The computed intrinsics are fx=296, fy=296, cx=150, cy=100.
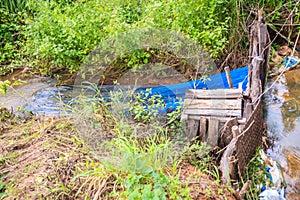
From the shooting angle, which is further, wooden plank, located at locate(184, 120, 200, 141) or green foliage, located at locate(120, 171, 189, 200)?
wooden plank, located at locate(184, 120, 200, 141)

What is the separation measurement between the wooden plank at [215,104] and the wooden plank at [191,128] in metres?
0.20

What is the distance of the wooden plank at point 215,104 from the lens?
2674 millimetres

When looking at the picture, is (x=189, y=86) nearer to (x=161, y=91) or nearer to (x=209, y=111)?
(x=161, y=91)

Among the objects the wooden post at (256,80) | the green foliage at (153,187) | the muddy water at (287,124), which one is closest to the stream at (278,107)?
the muddy water at (287,124)

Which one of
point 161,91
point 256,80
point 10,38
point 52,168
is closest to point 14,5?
point 10,38

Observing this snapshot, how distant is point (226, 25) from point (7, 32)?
3875mm

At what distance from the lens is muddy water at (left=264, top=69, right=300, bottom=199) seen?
9.15ft

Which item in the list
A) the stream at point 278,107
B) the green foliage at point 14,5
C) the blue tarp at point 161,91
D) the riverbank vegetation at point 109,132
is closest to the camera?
the riverbank vegetation at point 109,132

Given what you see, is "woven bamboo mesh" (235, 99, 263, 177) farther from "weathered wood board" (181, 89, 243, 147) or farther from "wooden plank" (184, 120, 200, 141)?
"wooden plank" (184, 120, 200, 141)

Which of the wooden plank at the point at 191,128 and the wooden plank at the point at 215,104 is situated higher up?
the wooden plank at the point at 215,104

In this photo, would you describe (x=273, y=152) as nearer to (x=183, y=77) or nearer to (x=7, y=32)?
(x=183, y=77)

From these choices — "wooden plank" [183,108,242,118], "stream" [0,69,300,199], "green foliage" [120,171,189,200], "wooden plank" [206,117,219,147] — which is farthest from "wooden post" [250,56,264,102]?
"green foliage" [120,171,189,200]

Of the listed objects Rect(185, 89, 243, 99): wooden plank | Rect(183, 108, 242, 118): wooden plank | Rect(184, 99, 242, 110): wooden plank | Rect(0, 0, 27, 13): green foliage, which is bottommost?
Rect(183, 108, 242, 118): wooden plank

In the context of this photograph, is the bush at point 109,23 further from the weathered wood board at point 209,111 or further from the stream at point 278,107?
the weathered wood board at point 209,111
